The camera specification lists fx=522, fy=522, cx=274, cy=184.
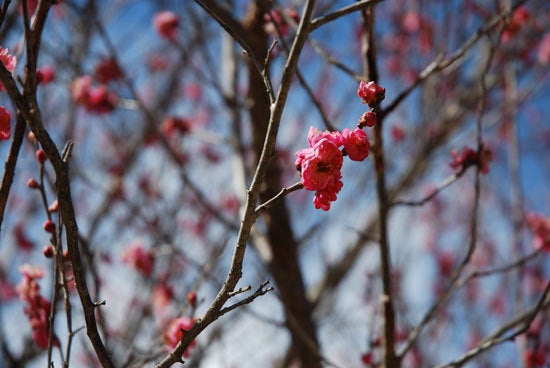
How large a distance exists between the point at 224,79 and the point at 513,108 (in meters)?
1.60

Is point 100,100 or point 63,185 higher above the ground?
point 100,100

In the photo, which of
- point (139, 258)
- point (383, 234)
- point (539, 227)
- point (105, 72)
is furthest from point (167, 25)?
point (539, 227)

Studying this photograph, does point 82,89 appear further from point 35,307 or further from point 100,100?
point 35,307

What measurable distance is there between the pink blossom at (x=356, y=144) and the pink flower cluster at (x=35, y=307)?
1.07 metres

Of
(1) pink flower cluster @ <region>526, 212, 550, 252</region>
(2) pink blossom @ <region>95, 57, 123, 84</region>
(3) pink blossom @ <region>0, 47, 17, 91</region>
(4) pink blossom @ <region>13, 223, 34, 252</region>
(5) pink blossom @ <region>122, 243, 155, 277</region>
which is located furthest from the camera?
(4) pink blossom @ <region>13, 223, 34, 252</region>

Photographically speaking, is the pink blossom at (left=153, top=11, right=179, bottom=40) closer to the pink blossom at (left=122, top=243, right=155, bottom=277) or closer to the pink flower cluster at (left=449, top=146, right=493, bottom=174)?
the pink blossom at (left=122, top=243, right=155, bottom=277)

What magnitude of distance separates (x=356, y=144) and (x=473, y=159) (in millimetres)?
963

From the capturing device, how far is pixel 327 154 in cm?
102

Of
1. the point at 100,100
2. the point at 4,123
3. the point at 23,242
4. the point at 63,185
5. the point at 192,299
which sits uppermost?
the point at 100,100

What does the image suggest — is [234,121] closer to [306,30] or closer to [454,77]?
[306,30]

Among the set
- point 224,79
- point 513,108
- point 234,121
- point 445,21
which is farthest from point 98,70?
point 513,108

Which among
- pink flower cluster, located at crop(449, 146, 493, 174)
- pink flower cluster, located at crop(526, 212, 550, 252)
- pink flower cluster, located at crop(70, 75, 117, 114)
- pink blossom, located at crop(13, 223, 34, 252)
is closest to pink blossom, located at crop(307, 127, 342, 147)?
pink flower cluster, located at crop(449, 146, 493, 174)

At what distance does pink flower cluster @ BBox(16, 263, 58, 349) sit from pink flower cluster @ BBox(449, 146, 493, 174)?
1445 mm

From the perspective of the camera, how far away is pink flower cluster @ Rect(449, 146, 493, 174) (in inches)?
71.7
